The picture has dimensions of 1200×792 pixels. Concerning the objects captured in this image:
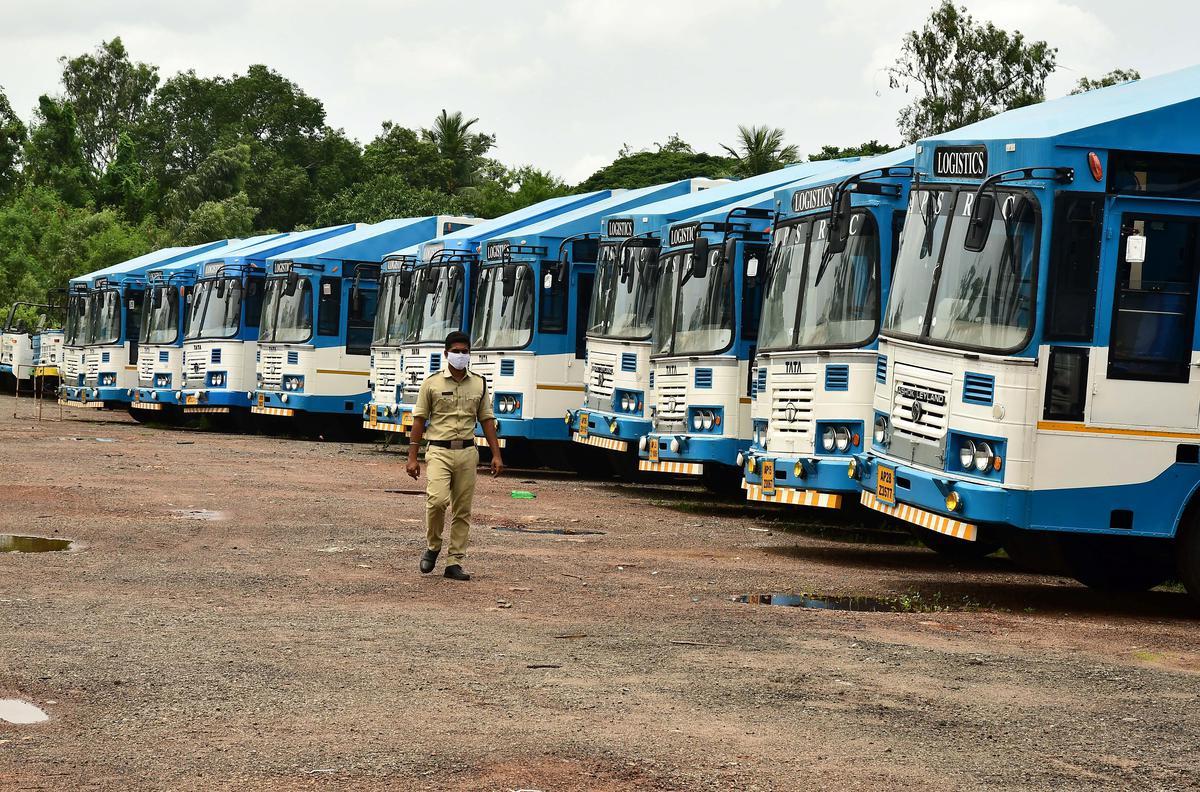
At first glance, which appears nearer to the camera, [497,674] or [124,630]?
[497,674]

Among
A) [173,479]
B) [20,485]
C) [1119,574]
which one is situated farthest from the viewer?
[173,479]

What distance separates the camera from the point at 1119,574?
1238 centimetres

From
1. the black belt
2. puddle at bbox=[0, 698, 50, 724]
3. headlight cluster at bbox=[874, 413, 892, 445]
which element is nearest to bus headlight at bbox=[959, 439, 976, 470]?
headlight cluster at bbox=[874, 413, 892, 445]

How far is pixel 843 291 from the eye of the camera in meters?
14.5

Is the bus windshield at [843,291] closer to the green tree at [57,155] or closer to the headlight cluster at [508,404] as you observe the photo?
the headlight cluster at [508,404]

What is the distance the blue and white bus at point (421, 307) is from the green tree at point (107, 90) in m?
64.8

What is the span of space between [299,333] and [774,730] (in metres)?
23.9

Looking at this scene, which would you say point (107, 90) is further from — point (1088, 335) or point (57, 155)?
point (1088, 335)

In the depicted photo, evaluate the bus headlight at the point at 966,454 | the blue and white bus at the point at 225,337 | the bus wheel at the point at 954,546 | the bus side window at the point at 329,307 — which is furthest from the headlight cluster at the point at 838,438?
the blue and white bus at the point at 225,337

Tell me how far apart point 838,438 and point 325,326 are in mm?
17422

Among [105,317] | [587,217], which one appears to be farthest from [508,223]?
[105,317]

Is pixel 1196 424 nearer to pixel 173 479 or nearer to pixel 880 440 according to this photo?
pixel 880 440

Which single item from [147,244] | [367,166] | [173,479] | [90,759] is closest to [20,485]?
[173,479]

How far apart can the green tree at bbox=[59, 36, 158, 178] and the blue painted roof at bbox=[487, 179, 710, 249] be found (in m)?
68.9
